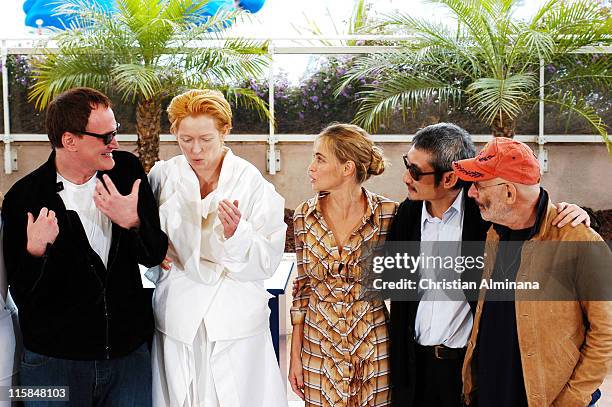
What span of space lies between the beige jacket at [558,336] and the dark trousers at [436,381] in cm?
33

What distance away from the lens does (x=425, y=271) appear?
2.78m

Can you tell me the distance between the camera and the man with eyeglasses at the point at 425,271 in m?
2.68

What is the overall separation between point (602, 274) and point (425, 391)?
856mm

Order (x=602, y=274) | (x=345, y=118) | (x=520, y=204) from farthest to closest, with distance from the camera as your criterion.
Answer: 1. (x=345, y=118)
2. (x=520, y=204)
3. (x=602, y=274)

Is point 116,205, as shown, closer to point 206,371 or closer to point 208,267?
point 208,267

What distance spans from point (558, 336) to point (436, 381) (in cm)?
55

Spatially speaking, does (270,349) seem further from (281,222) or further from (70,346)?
(70,346)

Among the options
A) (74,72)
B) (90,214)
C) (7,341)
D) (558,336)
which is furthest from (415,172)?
(74,72)

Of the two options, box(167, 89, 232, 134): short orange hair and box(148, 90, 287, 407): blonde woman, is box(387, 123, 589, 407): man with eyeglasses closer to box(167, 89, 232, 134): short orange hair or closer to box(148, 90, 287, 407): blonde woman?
box(148, 90, 287, 407): blonde woman

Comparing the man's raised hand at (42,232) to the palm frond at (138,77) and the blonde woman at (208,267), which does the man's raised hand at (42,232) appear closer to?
Result: the blonde woman at (208,267)

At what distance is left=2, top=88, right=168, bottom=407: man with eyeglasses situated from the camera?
2.46m

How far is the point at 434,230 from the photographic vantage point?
2.77 meters

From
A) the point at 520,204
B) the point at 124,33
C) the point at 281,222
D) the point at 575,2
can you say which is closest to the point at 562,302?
the point at 520,204

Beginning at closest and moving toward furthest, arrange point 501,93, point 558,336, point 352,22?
point 558,336 → point 501,93 → point 352,22
